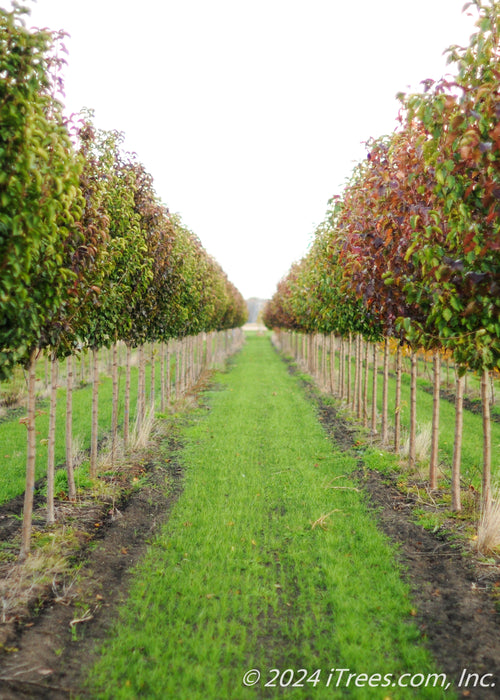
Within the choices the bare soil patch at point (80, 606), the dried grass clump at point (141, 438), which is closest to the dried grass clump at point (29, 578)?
the bare soil patch at point (80, 606)

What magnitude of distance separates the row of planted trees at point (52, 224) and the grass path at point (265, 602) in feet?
6.20

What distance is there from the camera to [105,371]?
2672cm

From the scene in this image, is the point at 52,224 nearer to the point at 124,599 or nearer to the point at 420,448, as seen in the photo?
the point at 124,599

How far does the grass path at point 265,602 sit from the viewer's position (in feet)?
12.9

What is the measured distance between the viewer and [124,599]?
16.5ft

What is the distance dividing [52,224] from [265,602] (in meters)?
4.14

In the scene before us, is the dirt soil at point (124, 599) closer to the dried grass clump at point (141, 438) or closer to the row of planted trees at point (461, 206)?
the row of planted trees at point (461, 206)

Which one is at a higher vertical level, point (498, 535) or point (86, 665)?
point (498, 535)

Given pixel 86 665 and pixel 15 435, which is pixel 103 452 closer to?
pixel 15 435

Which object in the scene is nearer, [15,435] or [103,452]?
[103,452]

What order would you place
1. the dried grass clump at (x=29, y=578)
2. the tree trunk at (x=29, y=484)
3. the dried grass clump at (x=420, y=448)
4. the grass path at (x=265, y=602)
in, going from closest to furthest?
the grass path at (x=265, y=602) < the dried grass clump at (x=29, y=578) < the tree trunk at (x=29, y=484) < the dried grass clump at (x=420, y=448)

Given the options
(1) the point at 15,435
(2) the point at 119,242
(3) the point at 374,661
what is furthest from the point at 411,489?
(1) the point at 15,435

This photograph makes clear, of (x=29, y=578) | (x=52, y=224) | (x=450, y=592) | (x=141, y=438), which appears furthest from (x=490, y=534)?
(x=141, y=438)

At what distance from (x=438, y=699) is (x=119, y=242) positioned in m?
6.44
